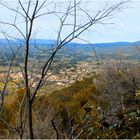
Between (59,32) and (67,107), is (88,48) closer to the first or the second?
(59,32)

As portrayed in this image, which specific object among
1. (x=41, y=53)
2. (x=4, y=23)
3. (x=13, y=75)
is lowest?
(x=13, y=75)

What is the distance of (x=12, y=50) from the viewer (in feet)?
19.6

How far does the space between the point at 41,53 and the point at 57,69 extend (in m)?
0.40

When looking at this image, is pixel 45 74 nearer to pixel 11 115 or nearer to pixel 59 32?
pixel 59 32

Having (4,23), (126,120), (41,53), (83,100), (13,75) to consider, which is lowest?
(83,100)

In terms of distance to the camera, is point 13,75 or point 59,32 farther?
point 13,75

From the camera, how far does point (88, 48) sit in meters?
5.68

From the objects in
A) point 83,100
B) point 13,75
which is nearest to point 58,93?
point 83,100

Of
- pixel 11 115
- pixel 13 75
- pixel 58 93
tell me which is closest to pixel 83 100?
pixel 58 93

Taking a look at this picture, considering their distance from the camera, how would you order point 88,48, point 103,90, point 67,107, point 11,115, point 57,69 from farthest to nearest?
point 103,90
point 67,107
point 11,115
point 57,69
point 88,48

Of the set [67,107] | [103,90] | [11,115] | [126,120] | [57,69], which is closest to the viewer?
[126,120]

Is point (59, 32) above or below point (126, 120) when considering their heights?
above

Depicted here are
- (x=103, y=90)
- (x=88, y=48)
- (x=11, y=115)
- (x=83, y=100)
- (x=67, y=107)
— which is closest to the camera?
(x=88, y=48)

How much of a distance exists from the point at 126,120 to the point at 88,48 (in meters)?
1.20
